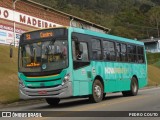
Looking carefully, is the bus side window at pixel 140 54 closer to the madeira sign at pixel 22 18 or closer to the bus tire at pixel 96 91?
the bus tire at pixel 96 91

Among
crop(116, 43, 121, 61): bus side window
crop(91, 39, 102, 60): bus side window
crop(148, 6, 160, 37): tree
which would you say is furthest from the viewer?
crop(148, 6, 160, 37): tree

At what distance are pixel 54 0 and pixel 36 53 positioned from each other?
87.1m

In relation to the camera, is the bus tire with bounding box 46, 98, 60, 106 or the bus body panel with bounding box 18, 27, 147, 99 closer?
the bus body panel with bounding box 18, 27, 147, 99

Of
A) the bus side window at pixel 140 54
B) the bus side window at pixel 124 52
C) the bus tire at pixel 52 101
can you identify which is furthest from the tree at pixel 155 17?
the bus tire at pixel 52 101

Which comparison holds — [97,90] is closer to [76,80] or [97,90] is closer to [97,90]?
[97,90]

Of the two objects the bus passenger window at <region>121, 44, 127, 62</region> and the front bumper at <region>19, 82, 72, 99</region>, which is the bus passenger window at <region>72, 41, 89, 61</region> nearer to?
the front bumper at <region>19, 82, 72, 99</region>

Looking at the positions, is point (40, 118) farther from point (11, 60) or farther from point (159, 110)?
point (11, 60)

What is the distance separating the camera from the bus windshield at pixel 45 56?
15.2 metres

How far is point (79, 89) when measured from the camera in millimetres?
15734

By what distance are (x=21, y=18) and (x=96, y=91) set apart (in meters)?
21.6

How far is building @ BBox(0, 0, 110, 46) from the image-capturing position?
113 ft

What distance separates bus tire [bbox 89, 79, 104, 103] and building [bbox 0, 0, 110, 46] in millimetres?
18052

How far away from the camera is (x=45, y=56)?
1544 centimetres

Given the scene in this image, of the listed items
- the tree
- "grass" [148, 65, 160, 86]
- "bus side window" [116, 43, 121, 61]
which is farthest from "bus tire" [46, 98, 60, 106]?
the tree
